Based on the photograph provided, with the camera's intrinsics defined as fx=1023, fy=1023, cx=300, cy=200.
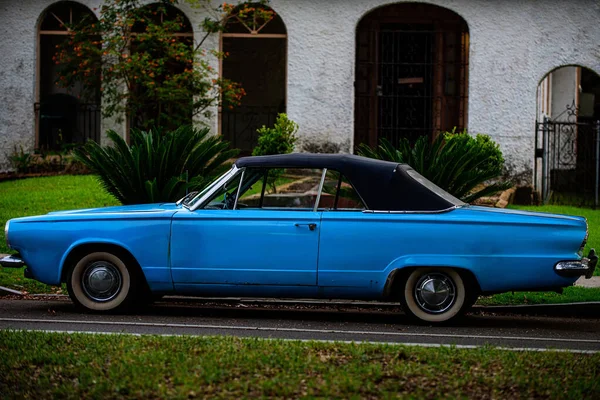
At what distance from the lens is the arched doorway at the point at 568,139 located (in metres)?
19.6

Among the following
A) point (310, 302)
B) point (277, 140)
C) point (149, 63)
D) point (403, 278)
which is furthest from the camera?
point (149, 63)

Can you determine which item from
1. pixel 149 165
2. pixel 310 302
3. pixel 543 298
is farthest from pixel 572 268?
pixel 149 165

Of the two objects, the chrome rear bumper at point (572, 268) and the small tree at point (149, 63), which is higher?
the small tree at point (149, 63)

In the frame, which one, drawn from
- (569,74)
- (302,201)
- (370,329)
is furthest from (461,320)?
(569,74)

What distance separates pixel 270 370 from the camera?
6.08 m

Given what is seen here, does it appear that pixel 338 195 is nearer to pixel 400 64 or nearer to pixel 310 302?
pixel 310 302

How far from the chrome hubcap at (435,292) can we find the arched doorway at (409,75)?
11145 millimetres

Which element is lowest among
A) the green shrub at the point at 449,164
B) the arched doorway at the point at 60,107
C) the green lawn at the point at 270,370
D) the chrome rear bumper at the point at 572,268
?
the green lawn at the point at 270,370

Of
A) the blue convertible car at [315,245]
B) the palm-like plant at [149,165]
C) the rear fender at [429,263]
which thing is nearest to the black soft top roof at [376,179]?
the blue convertible car at [315,245]

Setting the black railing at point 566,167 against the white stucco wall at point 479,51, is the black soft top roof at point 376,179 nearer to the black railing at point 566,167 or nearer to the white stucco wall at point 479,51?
the white stucco wall at point 479,51

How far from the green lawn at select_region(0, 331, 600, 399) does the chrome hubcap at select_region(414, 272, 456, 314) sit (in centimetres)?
164

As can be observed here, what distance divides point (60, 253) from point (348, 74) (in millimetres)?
10984

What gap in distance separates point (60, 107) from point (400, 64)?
714 centimetres

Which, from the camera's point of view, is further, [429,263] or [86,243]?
[86,243]
